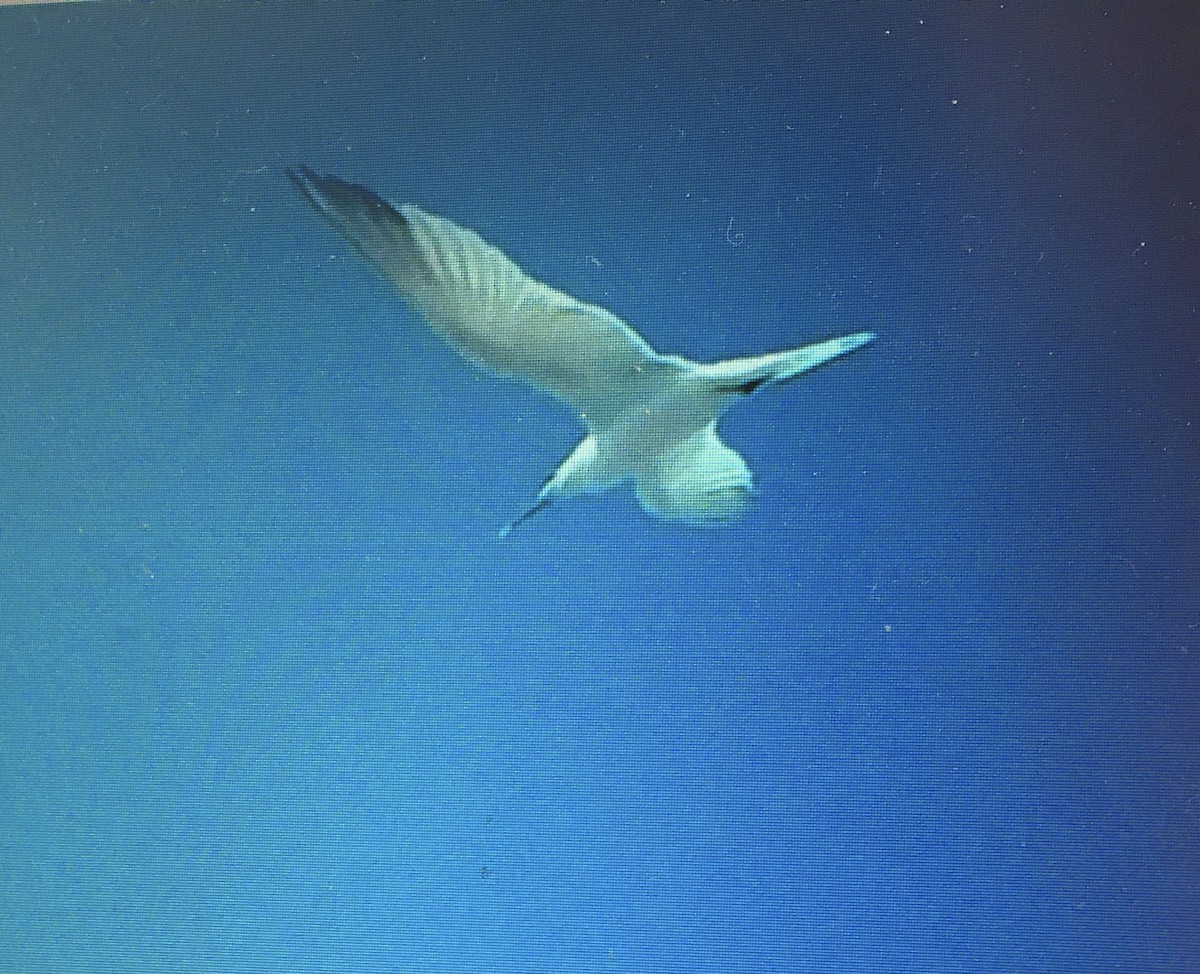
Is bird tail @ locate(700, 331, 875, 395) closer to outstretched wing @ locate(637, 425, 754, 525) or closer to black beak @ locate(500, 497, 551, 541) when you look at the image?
outstretched wing @ locate(637, 425, 754, 525)

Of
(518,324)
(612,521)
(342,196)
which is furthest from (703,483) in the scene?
(342,196)

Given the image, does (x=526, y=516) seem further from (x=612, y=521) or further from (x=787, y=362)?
(x=787, y=362)

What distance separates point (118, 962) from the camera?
1.98ft

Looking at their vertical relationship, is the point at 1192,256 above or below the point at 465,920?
above

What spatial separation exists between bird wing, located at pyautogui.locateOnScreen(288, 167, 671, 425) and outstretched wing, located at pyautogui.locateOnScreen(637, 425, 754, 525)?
0.06 m

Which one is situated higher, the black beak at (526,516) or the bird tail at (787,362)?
the bird tail at (787,362)

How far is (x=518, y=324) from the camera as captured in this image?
595 mm

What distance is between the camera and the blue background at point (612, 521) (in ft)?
1.88

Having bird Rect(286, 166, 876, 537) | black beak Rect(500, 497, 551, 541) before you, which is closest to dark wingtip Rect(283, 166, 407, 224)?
bird Rect(286, 166, 876, 537)

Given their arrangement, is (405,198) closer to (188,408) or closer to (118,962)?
(188,408)

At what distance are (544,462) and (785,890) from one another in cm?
36

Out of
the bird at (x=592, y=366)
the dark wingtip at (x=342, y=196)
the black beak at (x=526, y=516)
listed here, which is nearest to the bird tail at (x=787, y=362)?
the bird at (x=592, y=366)

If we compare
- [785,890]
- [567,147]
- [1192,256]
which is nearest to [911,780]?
[785,890]

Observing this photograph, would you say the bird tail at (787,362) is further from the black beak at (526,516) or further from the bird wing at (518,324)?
the black beak at (526,516)
